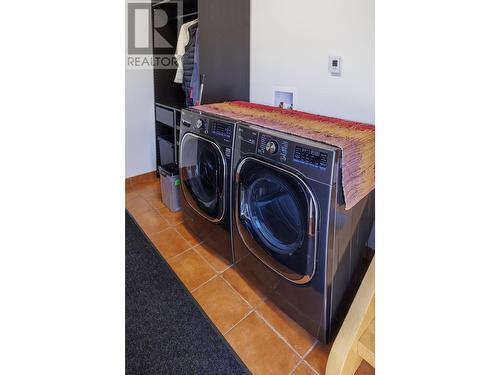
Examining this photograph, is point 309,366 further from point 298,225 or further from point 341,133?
point 341,133

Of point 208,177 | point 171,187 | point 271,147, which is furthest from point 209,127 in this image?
point 171,187

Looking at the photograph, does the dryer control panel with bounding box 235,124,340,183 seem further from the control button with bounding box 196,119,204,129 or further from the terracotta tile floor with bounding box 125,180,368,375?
the terracotta tile floor with bounding box 125,180,368,375

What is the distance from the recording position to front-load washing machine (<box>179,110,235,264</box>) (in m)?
1.71

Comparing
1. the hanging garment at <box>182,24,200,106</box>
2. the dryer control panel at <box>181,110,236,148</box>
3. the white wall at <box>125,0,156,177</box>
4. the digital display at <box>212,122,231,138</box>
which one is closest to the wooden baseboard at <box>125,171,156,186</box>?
the white wall at <box>125,0,156,177</box>

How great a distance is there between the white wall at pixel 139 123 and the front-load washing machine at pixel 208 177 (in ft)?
3.79

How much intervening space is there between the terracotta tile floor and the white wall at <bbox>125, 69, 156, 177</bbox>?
957mm

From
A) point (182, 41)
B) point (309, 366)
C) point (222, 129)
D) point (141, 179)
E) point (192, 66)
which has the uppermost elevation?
point (182, 41)

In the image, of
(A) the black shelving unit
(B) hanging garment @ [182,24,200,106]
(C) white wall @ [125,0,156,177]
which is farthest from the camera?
(C) white wall @ [125,0,156,177]

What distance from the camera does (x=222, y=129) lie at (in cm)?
168

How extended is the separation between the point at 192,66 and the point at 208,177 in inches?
43.6
